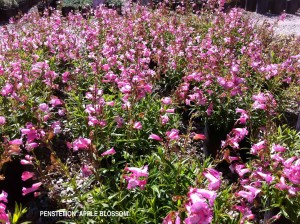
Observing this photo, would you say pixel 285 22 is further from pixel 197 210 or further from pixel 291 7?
pixel 197 210

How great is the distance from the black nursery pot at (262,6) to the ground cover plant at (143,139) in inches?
320

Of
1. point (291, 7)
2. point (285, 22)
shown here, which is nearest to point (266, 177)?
point (285, 22)

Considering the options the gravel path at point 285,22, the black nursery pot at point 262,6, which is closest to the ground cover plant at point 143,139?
the gravel path at point 285,22

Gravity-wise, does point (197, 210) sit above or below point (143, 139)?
above

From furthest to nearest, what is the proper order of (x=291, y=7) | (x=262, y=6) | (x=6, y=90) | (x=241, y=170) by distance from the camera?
(x=291, y=7)
(x=262, y=6)
(x=6, y=90)
(x=241, y=170)

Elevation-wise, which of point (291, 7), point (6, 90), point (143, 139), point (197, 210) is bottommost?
point (143, 139)

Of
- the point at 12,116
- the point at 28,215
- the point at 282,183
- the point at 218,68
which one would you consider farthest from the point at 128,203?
the point at 218,68

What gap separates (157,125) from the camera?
3252 mm

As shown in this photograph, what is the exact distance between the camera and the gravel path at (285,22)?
10613 mm

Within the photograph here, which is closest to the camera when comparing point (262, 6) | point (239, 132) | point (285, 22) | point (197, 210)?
point (197, 210)

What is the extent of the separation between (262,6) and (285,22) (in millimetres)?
1593

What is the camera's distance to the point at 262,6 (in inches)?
534

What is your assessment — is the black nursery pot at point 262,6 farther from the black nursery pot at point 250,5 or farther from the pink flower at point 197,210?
the pink flower at point 197,210

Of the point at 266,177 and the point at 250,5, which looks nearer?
the point at 266,177
